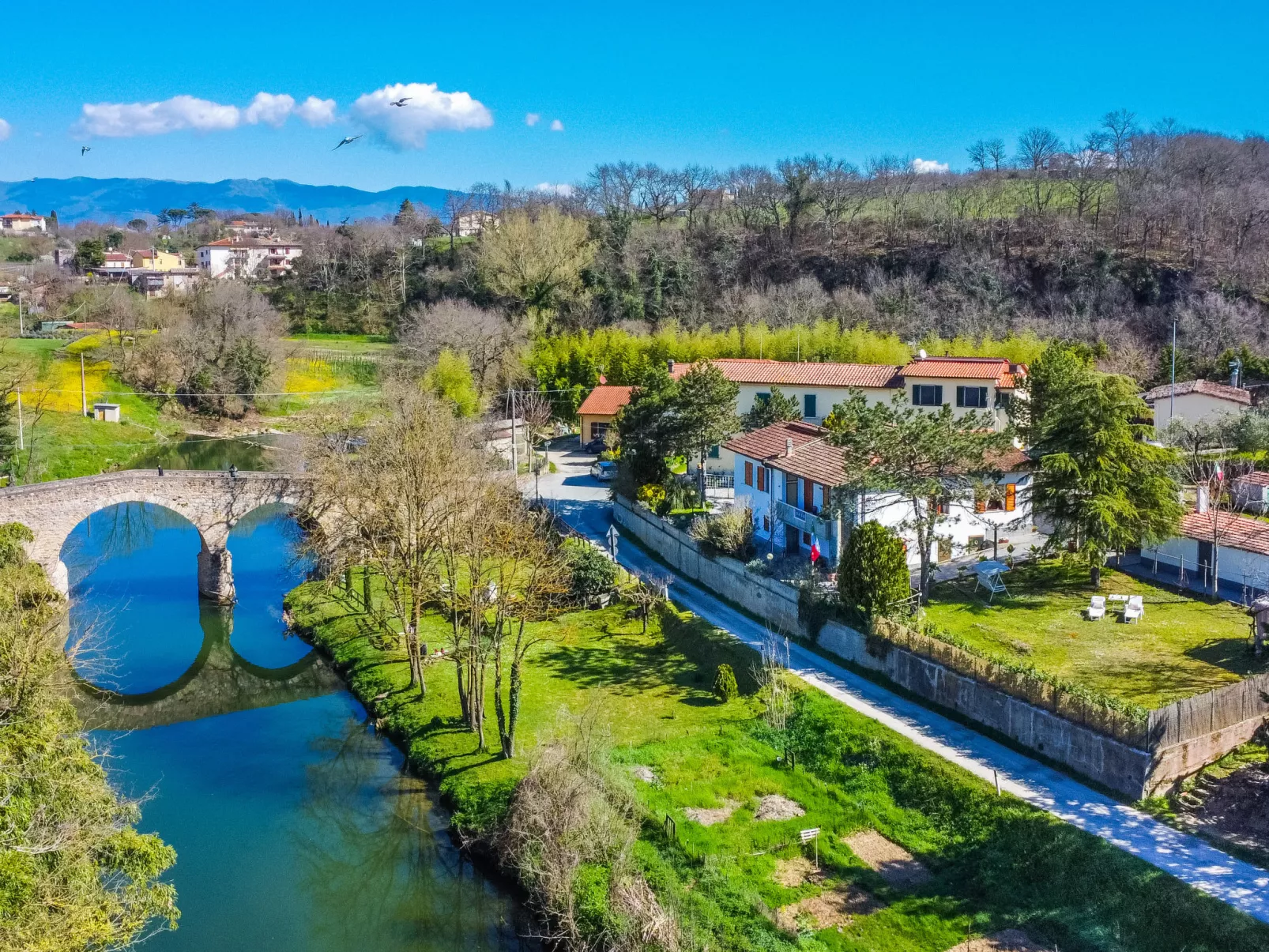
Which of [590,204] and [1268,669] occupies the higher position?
[590,204]

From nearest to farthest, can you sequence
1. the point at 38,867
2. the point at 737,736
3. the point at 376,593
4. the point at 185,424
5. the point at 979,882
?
the point at 38,867 → the point at 979,882 → the point at 737,736 → the point at 376,593 → the point at 185,424

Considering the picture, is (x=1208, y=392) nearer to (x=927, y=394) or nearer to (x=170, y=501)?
(x=927, y=394)

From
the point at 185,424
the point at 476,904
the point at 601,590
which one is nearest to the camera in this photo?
the point at 476,904

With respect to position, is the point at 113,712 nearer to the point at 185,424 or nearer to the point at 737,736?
the point at 737,736

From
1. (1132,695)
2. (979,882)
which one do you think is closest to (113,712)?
(979,882)

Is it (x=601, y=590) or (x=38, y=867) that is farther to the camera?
(x=601, y=590)

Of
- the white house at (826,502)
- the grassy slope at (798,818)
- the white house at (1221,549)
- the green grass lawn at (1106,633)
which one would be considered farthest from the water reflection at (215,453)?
the white house at (1221,549)

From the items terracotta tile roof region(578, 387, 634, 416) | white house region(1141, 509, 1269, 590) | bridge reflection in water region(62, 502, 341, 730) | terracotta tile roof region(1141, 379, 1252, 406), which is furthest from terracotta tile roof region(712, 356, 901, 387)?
bridge reflection in water region(62, 502, 341, 730)

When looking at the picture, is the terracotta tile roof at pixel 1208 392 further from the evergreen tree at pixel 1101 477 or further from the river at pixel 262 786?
the river at pixel 262 786
